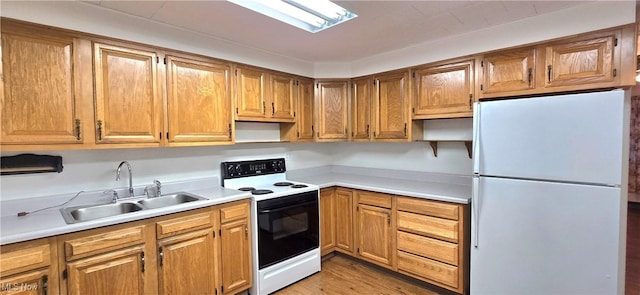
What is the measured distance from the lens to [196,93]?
2406mm

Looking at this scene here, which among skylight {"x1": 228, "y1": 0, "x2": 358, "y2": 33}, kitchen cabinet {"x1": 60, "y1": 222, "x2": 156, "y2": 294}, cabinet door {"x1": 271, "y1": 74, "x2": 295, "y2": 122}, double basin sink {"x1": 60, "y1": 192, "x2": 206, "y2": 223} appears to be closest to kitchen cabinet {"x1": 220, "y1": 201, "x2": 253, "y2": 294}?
double basin sink {"x1": 60, "y1": 192, "x2": 206, "y2": 223}

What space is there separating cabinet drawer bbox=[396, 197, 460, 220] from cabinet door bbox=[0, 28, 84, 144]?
8.21 ft

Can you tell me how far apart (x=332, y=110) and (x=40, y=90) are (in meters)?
2.46

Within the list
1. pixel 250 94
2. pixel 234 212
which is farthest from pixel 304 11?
pixel 234 212

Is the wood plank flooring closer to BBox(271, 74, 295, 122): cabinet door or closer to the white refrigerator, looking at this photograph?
the white refrigerator

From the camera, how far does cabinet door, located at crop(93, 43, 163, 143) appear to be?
1.96m

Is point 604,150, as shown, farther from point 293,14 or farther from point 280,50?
point 280,50

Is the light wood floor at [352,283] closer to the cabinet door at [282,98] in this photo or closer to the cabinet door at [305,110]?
the cabinet door at [305,110]

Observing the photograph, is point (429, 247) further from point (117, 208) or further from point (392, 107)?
point (117, 208)

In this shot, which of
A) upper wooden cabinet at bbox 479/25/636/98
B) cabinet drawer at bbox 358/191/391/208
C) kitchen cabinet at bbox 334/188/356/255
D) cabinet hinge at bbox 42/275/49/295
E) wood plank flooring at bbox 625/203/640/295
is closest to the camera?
cabinet hinge at bbox 42/275/49/295

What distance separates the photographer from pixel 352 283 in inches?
107

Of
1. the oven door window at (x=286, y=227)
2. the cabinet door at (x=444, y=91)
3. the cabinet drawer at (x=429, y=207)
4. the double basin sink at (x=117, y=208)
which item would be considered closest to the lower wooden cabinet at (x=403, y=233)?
the cabinet drawer at (x=429, y=207)

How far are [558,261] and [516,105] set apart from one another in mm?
1040

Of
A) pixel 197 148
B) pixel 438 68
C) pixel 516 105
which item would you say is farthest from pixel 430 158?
pixel 197 148
